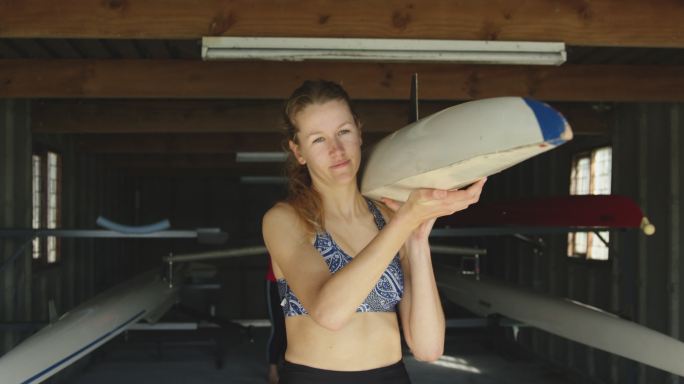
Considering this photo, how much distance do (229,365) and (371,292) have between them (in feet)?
18.8

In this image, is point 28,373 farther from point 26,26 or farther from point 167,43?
point 167,43

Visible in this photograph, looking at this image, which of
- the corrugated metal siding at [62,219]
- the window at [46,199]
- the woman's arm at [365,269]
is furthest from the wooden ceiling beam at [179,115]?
the woman's arm at [365,269]

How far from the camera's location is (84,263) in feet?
24.1

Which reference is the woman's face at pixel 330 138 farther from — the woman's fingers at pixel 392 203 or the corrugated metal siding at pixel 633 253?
the corrugated metal siding at pixel 633 253

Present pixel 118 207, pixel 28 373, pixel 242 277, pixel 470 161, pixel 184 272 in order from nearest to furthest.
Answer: pixel 470 161
pixel 28 373
pixel 184 272
pixel 118 207
pixel 242 277

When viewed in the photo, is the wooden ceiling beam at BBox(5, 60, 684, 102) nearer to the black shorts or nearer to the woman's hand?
the black shorts

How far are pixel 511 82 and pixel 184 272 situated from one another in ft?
13.7

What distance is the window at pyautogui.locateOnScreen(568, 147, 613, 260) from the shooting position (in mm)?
5594

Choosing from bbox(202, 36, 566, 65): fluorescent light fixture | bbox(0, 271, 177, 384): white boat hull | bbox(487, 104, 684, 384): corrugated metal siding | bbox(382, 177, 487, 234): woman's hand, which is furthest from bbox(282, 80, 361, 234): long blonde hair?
bbox(487, 104, 684, 384): corrugated metal siding

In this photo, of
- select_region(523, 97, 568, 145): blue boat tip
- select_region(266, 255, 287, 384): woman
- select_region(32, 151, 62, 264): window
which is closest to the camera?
select_region(523, 97, 568, 145): blue boat tip

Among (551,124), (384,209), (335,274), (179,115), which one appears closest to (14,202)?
(179,115)

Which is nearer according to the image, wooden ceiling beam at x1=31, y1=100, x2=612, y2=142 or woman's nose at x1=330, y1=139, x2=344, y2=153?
woman's nose at x1=330, y1=139, x2=344, y2=153

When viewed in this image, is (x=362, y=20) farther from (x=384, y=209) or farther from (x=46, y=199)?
(x=46, y=199)

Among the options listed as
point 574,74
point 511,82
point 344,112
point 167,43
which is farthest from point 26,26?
point 574,74
